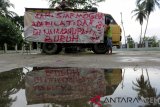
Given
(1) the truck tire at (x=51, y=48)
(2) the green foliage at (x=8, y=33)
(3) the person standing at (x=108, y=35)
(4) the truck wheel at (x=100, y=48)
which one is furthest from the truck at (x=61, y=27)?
(2) the green foliage at (x=8, y=33)

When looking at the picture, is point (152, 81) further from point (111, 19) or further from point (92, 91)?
point (111, 19)

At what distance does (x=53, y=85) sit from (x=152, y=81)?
192 centimetres

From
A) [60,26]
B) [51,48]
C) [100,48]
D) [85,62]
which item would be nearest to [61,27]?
[60,26]

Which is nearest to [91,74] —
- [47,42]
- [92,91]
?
[92,91]

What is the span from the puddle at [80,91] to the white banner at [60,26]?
31.7ft

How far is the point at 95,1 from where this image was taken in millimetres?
36438

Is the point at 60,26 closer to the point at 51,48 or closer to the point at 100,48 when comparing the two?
the point at 51,48

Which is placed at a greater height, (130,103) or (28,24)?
(28,24)

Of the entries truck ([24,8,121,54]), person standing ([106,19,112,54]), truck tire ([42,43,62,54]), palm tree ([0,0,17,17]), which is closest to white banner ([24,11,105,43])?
truck ([24,8,121,54])

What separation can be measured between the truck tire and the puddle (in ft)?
32.0

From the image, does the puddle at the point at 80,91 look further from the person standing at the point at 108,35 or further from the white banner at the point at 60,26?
the white banner at the point at 60,26

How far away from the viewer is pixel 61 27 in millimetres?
17484

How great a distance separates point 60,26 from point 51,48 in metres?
1.24

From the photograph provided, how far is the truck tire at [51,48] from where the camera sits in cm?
1767
